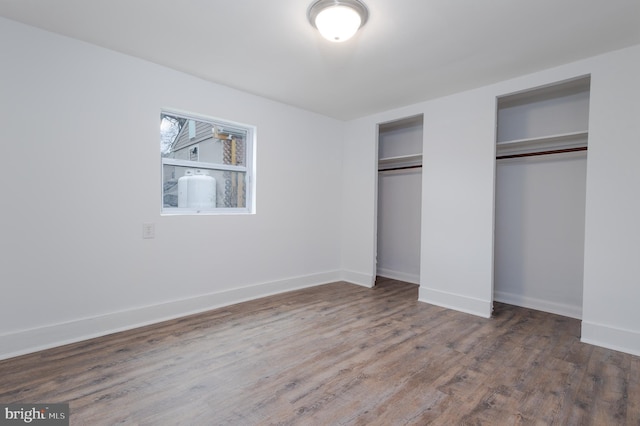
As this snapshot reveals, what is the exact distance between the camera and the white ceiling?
2.09 meters

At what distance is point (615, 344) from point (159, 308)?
4.04 m

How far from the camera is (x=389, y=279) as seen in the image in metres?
4.98

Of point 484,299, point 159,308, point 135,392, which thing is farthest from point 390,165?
point 135,392

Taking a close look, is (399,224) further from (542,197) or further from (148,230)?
(148,230)

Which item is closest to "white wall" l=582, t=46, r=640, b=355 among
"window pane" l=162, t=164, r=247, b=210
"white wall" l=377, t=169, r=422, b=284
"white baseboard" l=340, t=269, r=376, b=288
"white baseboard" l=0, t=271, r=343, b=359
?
"white wall" l=377, t=169, r=422, b=284

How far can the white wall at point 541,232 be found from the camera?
3.36m

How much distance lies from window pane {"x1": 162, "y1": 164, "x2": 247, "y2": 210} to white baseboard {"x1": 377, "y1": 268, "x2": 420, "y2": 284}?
2.64m

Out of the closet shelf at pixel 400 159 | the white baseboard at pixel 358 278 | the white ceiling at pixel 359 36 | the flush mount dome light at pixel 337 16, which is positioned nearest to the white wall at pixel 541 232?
the closet shelf at pixel 400 159

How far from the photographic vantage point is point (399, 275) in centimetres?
496

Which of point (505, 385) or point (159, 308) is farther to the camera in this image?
point (159, 308)

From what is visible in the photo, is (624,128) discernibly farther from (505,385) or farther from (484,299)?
(505,385)

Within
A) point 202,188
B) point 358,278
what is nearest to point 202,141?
point 202,188

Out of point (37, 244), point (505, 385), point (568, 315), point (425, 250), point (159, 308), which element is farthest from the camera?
point (425, 250)

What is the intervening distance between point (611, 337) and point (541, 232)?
1295 millimetres
